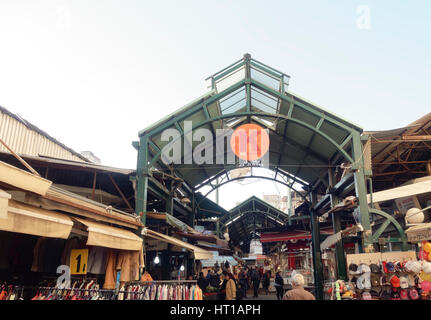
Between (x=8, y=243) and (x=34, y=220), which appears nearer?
(x=34, y=220)

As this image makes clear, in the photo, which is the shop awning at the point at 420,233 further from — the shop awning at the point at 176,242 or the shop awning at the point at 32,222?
the shop awning at the point at 32,222

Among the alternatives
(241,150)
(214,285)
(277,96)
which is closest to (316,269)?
(214,285)

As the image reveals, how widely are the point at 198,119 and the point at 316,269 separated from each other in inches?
390

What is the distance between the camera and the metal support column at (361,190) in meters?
10.4

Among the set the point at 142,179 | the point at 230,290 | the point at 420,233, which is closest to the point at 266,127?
the point at 142,179

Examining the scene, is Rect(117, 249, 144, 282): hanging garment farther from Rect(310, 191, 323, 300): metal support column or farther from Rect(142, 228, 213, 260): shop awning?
Rect(310, 191, 323, 300): metal support column

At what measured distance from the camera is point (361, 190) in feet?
36.4

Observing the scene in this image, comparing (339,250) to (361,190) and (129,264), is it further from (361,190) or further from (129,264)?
(129,264)

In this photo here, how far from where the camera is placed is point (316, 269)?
1697 centimetres

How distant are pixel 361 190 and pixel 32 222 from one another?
975cm

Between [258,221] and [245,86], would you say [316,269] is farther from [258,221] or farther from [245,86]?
[258,221]

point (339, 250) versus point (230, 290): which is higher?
point (339, 250)

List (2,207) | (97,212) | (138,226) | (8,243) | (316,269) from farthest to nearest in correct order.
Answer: (316,269) → (138,226) → (97,212) → (8,243) → (2,207)

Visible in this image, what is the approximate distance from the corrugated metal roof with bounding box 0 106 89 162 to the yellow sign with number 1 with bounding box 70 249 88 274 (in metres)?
9.38
